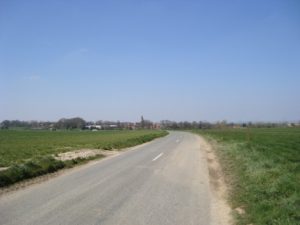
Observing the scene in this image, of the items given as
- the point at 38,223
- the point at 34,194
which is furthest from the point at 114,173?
the point at 38,223

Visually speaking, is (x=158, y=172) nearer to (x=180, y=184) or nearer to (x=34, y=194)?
(x=180, y=184)

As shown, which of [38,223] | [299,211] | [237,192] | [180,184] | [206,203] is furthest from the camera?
[180,184]

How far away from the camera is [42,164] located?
16344 millimetres

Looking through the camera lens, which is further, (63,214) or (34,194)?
(34,194)

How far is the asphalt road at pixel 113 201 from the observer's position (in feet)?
25.7

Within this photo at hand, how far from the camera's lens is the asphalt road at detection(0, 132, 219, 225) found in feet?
25.7

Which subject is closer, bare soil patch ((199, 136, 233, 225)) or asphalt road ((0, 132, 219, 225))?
asphalt road ((0, 132, 219, 225))

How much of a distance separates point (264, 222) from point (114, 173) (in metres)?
8.53

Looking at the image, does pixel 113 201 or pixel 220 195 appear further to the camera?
pixel 220 195

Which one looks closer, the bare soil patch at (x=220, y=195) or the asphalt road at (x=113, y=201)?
the asphalt road at (x=113, y=201)

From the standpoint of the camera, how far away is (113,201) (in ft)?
31.5

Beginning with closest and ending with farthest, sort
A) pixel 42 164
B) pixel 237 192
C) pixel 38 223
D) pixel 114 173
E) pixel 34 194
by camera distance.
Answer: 1. pixel 38 223
2. pixel 34 194
3. pixel 237 192
4. pixel 114 173
5. pixel 42 164

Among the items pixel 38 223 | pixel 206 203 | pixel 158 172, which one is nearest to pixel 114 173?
pixel 158 172

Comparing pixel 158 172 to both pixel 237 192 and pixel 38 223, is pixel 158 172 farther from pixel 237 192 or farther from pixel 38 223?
pixel 38 223
